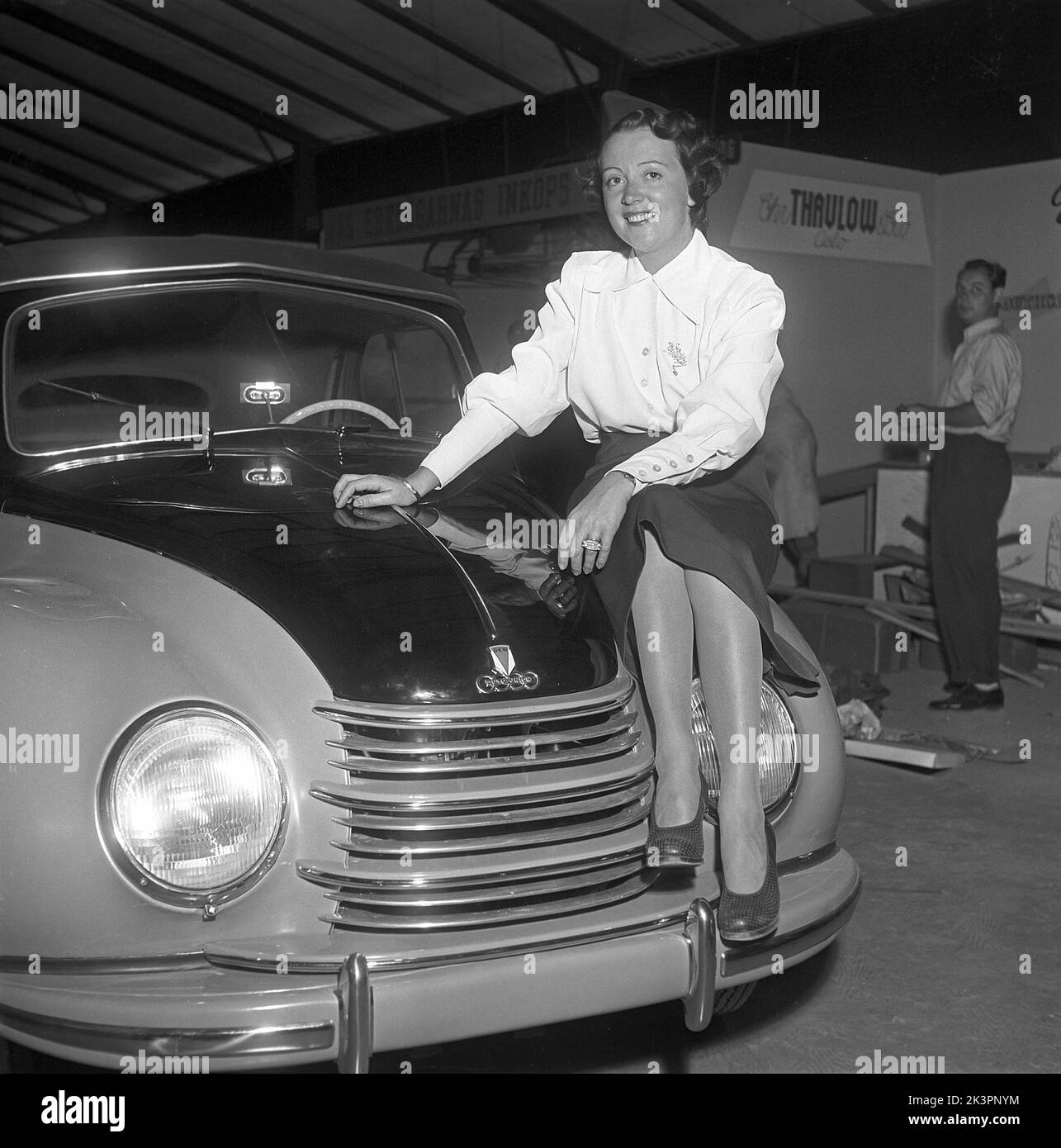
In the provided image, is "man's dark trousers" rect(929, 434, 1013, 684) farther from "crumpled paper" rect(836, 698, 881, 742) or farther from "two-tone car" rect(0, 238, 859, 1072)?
"two-tone car" rect(0, 238, 859, 1072)

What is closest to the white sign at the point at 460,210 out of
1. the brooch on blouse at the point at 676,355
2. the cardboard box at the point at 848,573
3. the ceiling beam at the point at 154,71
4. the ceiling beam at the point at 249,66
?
the ceiling beam at the point at 249,66

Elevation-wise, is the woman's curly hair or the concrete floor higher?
the woman's curly hair

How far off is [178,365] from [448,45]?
26.7 ft

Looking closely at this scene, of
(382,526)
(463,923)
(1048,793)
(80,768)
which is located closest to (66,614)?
(80,768)

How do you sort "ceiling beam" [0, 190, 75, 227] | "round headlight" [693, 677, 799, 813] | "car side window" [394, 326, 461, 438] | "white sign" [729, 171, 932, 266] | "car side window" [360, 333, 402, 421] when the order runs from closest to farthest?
"round headlight" [693, 677, 799, 813]
"car side window" [360, 333, 402, 421]
"car side window" [394, 326, 461, 438]
"white sign" [729, 171, 932, 266]
"ceiling beam" [0, 190, 75, 227]

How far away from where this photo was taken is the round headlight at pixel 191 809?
2.04 m

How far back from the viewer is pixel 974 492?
6.12 m

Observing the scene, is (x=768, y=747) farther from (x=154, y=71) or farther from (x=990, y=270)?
(x=154, y=71)

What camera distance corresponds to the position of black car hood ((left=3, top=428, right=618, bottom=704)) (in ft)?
7.40

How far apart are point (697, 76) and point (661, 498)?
8.04 m

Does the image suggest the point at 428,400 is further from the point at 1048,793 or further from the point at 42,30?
the point at 42,30
